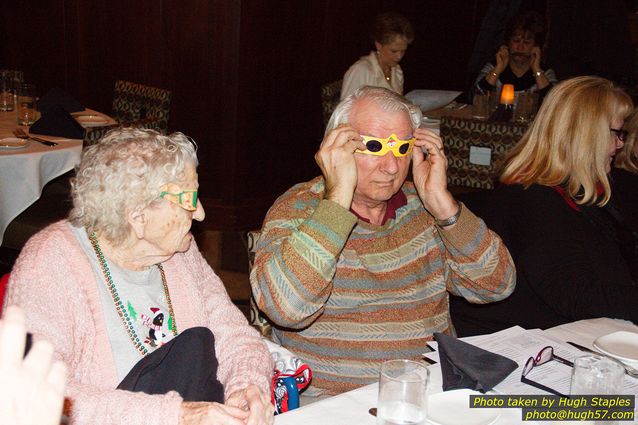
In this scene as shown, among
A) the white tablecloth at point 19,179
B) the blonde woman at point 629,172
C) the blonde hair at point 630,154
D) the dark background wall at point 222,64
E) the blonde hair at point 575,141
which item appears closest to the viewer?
the blonde hair at point 575,141

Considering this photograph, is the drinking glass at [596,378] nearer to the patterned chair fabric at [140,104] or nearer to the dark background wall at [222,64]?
the patterned chair fabric at [140,104]

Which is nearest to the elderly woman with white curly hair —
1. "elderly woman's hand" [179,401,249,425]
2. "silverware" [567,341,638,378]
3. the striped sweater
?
"elderly woman's hand" [179,401,249,425]

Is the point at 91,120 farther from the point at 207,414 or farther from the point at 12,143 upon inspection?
the point at 207,414

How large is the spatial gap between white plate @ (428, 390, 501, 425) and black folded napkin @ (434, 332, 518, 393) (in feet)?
0.09

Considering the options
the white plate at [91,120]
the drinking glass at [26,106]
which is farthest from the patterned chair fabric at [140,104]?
the drinking glass at [26,106]

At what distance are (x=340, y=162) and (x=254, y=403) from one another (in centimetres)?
79

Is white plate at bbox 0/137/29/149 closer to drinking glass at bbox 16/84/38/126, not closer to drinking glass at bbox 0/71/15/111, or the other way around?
drinking glass at bbox 16/84/38/126

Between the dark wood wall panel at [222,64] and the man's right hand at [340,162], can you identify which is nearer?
the man's right hand at [340,162]

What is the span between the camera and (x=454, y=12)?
7.82 metres

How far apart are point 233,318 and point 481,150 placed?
276cm

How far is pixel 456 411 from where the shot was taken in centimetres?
171

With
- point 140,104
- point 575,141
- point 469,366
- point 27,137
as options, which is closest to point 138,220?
point 469,366

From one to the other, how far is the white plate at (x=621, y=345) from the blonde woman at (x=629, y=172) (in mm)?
1229

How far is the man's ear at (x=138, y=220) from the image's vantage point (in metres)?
1.88
